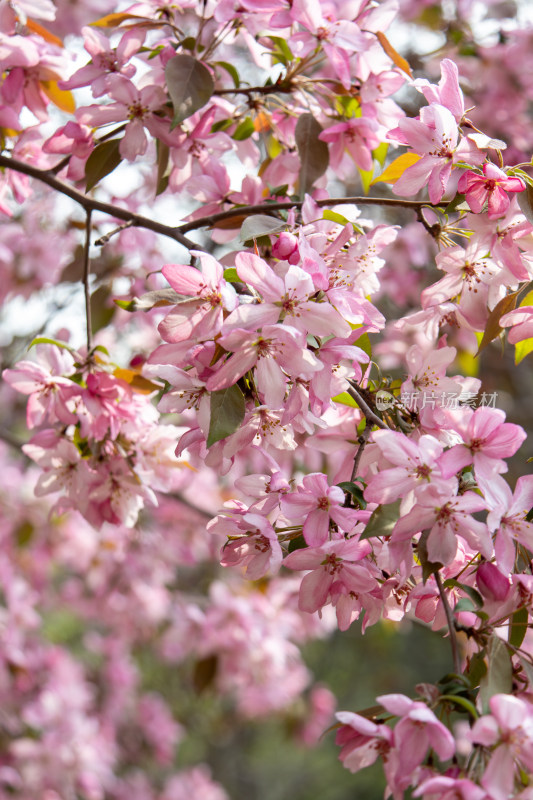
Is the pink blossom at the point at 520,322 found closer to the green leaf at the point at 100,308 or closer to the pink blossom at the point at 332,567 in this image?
the pink blossom at the point at 332,567

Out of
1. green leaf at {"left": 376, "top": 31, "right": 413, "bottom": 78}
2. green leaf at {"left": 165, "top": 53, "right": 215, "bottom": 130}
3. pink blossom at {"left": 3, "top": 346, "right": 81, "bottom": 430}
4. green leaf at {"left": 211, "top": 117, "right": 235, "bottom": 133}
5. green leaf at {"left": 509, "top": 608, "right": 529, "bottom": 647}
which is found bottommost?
pink blossom at {"left": 3, "top": 346, "right": 81, "bottom": 430}

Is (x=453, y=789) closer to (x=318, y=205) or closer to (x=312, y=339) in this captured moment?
(x=312, y=339)

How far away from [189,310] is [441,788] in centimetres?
48

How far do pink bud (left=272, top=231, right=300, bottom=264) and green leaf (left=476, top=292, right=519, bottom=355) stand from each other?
25 centimetres

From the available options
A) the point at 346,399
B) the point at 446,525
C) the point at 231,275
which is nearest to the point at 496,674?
the point at 446,525

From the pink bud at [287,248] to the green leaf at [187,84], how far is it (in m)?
0.32

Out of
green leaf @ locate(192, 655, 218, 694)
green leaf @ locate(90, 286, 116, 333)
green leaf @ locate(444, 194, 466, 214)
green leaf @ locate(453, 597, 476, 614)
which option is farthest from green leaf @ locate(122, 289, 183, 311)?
green leaf @ locate(192, 655, 218, 694)

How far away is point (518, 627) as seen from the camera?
29.0 inches

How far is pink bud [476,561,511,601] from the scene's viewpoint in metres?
0.72

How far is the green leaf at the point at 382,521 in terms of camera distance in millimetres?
712

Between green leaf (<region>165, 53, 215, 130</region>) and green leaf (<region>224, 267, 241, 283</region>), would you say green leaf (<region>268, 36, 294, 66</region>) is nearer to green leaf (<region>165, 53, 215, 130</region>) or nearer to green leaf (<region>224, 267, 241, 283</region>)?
green leaf (<region>165, 53, 215, 130</region>)

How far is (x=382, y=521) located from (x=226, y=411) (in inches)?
7.4

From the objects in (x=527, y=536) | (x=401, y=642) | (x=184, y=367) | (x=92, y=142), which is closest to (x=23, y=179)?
(x=92, y=142)

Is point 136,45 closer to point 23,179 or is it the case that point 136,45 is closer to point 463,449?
point 23,179
